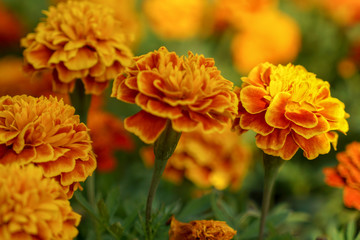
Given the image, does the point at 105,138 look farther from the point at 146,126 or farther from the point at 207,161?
the point at 146,126

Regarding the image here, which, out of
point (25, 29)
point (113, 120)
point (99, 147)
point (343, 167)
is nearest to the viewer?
point (343, 167)

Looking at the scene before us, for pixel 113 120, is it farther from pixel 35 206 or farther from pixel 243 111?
pixel 35 206

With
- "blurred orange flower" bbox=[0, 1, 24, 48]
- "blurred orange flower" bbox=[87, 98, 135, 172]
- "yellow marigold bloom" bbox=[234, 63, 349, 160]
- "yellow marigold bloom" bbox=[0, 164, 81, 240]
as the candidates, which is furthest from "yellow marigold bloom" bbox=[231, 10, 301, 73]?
"yellow marigold bloom" bbox=[0, 164, 81, 240]

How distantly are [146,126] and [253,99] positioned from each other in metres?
0.19

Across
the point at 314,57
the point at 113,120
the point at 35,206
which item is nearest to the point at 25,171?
→ the point at 35,206

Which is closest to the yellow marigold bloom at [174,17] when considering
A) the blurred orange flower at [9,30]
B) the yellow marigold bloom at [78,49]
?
the blurred orange flower at [9,30]

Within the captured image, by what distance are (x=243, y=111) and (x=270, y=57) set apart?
49.4 inches

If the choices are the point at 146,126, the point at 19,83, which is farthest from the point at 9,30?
the point at 146,126

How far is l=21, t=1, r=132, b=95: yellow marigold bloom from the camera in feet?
2.74

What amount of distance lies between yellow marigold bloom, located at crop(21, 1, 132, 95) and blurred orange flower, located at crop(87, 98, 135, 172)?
0.30m

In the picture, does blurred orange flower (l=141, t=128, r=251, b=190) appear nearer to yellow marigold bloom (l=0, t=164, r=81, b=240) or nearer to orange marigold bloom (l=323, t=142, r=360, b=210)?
orange marigold bloom (l=323, t=142, r=360, b=210)

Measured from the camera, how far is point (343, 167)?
848 mm

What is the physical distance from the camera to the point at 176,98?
2.09 ft

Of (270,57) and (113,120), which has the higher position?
(270,57)
